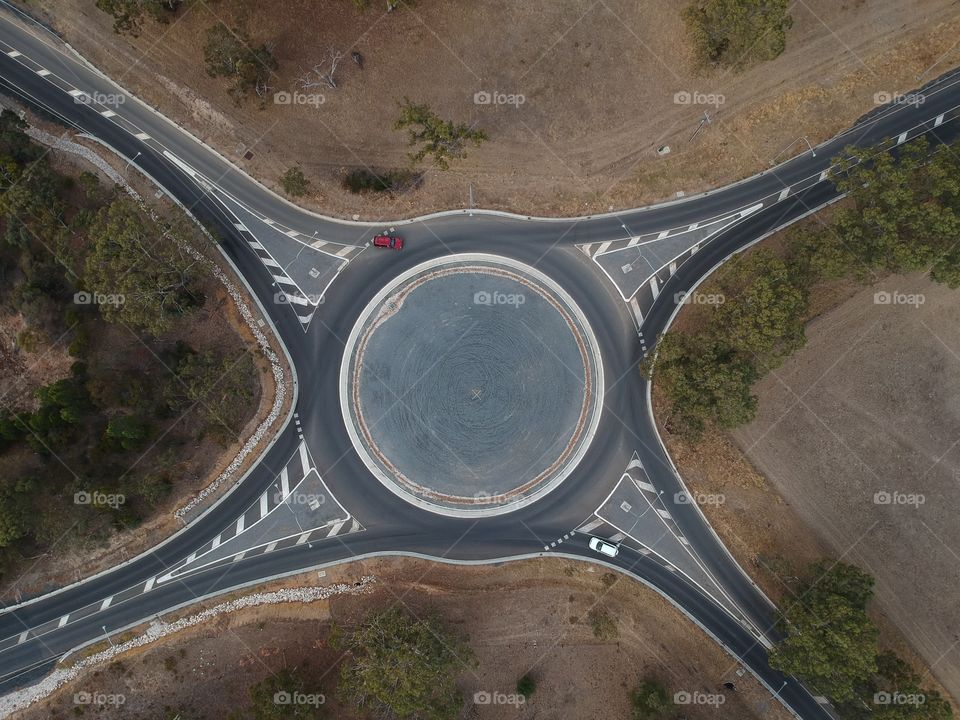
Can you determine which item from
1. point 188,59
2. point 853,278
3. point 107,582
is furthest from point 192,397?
point 853,278

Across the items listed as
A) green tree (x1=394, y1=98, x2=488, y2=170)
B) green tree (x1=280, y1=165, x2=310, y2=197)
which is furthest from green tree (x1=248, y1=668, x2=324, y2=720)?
green tree (x1=394, y1=98, x2=488, y2=170)

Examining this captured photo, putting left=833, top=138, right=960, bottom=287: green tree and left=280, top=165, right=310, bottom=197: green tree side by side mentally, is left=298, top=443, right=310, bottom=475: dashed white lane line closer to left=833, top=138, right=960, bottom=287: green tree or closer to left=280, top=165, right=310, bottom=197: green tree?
left=280, top=165, right=310, bottom=197: green tree

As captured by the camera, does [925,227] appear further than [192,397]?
No

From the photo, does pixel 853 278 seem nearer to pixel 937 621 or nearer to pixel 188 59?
pixel 937 621

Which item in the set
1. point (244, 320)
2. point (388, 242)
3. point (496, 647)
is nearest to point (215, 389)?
point (244, 320)

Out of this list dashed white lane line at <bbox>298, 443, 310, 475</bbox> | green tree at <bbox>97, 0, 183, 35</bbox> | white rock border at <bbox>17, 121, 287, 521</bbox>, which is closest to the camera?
green tree at <bbox>97, 0, 183, 35</bbox>

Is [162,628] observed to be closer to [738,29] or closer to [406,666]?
[406,666]

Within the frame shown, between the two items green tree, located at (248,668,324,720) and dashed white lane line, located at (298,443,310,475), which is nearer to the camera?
green tree, located at (248,668,324,720)
